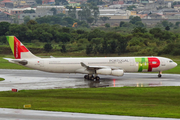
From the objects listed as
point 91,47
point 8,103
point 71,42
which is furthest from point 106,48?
point 8,103

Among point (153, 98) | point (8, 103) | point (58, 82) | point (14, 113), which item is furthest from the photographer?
point (58, 82)

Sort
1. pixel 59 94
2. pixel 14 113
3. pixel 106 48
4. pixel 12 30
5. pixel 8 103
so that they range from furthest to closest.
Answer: pixel 12 30, pixel 106 48, pixel 59 94, pixel 8 103, pixel 14 113

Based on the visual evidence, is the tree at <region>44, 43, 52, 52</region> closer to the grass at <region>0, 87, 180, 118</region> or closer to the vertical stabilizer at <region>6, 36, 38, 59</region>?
the vertical stabilizer at <region>6, 36, 38, 59</region>

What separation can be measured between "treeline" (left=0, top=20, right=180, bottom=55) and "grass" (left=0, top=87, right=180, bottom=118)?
61.4 metres

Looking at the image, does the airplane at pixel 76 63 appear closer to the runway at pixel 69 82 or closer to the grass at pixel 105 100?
the runway at pixel 69 82

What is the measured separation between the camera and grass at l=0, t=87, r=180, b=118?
3152cm

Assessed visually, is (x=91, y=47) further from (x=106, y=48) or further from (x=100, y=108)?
(x=100, y=108)

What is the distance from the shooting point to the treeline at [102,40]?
Result: 4256 inches

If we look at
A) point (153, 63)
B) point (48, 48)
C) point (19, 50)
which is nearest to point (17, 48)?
point (19, 50)

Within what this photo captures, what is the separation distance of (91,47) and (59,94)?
69.0 metres

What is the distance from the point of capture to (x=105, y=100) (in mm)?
37438

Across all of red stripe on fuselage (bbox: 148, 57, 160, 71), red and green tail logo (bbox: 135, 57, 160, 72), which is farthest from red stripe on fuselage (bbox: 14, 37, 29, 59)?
red stripe on fuselage (bbox: 148, 57, 160, 71)

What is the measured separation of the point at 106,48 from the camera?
108562 millimetres

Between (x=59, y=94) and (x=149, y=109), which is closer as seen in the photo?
(x=149, y=109)
